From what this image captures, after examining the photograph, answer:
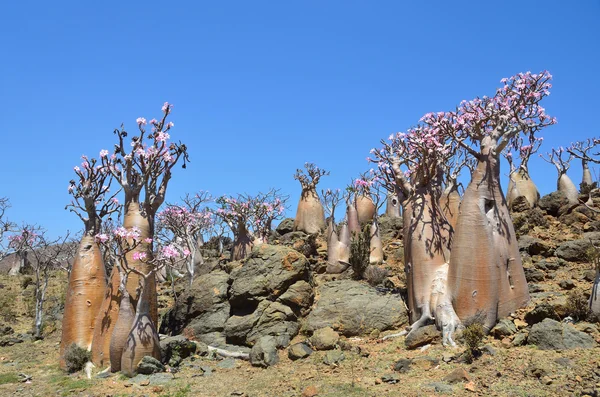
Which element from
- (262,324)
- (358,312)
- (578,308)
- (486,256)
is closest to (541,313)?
(578,308)

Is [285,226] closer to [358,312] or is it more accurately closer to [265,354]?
[358,312]

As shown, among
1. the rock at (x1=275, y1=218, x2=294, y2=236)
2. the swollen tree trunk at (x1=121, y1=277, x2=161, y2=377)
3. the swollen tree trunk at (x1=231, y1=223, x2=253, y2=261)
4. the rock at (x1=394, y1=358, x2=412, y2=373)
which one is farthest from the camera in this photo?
the rock at (x1=275, y1=218, x2=294, y2=236)

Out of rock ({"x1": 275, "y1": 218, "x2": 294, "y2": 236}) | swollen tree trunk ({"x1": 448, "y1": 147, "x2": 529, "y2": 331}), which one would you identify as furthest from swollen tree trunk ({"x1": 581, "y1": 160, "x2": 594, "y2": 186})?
swollen tree trunk ({"x1": 448, "y1": 147, "x2": 529, "y2": 331})

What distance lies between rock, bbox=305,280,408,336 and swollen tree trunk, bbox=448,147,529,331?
5.02 feet

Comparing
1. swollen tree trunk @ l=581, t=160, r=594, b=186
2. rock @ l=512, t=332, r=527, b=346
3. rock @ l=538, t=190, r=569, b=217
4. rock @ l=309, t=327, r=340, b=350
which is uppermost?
swollen tree trunk @ l=581, t=160, r=594, b=186

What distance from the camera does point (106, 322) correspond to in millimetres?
9031

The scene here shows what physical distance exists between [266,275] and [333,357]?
313 cm

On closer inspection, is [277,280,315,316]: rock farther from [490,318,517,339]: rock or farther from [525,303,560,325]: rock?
[525,303,560,325]: rock

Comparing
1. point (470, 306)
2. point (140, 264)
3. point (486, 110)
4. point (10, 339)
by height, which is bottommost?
point (10, 339)

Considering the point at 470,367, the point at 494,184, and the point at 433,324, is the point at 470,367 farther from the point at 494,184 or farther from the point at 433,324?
the point at 494,184

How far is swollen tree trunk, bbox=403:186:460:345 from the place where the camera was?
8.08m

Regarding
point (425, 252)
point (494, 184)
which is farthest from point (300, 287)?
point (494, 184)

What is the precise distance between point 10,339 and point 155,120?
7429 millimetres

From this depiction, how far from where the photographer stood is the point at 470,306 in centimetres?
758
